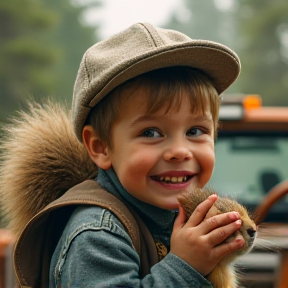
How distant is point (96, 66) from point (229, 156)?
349 centimetres

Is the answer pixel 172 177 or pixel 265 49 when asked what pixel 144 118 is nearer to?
pixel 172 177

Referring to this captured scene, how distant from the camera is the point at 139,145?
72.9 inches

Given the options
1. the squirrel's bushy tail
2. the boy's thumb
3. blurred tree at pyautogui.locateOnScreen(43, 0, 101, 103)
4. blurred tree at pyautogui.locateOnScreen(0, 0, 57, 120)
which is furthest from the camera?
blurred tree at pyautogui.locateOnScreen(43, 0, 101, 103)

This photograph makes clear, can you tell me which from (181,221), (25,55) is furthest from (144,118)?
(25,55)

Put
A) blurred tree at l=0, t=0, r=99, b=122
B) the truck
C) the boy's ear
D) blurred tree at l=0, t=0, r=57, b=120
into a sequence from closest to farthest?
the boy's ear → the truck → blurred tree at l=0, t=0, r=99, b=122 → blurred tree at l=0, t=0, r=57, b=120

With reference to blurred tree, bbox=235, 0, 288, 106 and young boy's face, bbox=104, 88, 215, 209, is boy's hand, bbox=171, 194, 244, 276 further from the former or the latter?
blurred tree, bbox=235, 0, 288, 106

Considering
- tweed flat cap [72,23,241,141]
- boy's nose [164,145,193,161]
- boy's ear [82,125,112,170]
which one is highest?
tweed flat cap [72,23,241,141]

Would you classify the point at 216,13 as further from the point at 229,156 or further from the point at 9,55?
the point at 229,156

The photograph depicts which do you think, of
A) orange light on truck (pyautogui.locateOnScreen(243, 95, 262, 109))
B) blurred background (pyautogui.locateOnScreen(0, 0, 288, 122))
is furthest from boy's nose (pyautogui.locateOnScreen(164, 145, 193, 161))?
blurred background (pyautogui.locateOnScreen(0, 0, 288, 122))

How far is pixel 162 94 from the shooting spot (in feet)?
6.05

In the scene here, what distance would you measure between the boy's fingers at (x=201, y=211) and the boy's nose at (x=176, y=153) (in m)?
0.20

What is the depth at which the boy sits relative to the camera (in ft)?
5.41

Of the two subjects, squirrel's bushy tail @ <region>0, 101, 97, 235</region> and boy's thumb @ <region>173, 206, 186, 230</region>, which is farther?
squirrel's bushy tail @ <region>0, 101, 97, 235</region>

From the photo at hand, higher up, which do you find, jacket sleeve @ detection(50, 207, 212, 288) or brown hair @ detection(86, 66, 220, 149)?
brown hair @ detection(86, 66, 220, 149)
